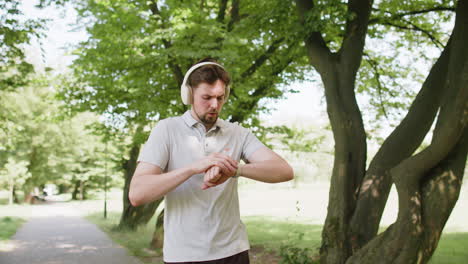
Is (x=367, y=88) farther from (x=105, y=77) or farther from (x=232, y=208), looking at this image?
(x=232, y=208)

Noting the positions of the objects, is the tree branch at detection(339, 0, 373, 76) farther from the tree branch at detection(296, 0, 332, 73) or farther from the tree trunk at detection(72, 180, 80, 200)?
the tree trunk at detection(72, 180, 80, 200)

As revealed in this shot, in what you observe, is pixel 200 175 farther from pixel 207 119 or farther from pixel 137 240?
pixel 137 240

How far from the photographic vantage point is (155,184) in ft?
7.06

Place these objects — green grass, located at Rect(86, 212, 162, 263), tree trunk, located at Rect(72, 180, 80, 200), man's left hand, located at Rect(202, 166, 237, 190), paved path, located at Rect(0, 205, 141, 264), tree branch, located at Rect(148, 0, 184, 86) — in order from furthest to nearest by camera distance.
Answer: tree trunk, located at Rect(72, 180, 80, 200)
green grass, located at Rect(86, 212, 162, 263)
tree branch, located at Rect(148, 0, 184, 86)
paved path, located at Rect(0, 205, 141, 264)
man's left hand, located at Rect(202, 166, 237, 190)

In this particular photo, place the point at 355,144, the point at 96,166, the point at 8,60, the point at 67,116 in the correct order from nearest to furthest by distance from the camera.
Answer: the point at 355,144 < the point at 8,60 < the point at 67,116 < the point at 96,166

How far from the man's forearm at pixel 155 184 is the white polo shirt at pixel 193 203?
0.39 ft

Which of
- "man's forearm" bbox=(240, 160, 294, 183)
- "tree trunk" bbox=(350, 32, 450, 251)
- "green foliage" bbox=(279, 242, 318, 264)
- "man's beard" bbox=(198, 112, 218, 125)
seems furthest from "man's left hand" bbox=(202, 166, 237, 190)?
"green foliage" bbox=(279, 242, 318, 264)

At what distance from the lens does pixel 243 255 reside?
2.48 metres

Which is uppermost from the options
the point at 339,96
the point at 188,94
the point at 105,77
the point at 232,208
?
the point at 105,77

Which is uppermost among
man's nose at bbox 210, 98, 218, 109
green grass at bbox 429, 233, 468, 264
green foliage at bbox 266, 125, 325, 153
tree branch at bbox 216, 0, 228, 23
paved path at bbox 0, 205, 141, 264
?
tree branch at bbox 216, 0, 228, 23

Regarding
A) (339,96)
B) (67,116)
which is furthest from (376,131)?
(67,116)

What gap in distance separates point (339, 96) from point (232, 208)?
6383mm

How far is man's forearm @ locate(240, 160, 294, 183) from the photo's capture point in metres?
2.30

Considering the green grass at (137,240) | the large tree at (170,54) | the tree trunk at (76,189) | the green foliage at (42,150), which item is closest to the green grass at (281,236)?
the green grass at (137,240)
